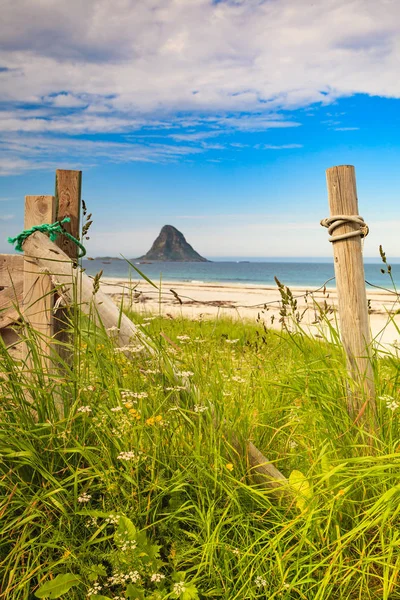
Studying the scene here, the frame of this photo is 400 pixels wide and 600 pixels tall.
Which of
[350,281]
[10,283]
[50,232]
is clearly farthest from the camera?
[10,283]

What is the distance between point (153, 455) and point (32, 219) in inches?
77.5

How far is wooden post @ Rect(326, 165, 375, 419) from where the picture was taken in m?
2.84

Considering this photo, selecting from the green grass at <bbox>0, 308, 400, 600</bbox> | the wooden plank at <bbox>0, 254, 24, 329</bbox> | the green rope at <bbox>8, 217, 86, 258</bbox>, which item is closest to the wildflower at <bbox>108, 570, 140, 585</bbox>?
the green grass at <bbox>0, 308, 400, 600</bbox>

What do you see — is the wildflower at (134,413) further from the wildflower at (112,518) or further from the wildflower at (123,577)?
the wildflower at (123,577)

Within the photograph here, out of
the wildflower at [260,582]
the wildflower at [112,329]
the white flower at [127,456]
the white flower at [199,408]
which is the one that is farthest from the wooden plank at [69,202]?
the wildflower at [260,582]

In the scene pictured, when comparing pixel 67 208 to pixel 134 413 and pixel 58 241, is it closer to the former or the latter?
pixel 58 241

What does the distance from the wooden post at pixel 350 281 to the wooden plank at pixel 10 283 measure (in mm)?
2256

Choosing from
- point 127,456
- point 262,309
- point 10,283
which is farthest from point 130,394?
point 262,309

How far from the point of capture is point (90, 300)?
3117 mm

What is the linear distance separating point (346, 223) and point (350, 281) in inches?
13.6

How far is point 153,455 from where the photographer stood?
2416 millimetres

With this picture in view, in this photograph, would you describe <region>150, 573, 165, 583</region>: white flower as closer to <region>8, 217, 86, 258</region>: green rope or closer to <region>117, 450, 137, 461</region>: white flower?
<region>117, 450, 137, 461</region>: white flower

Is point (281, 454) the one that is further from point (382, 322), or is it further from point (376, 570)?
point (382, 322)

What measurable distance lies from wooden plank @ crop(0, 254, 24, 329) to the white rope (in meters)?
2.21
